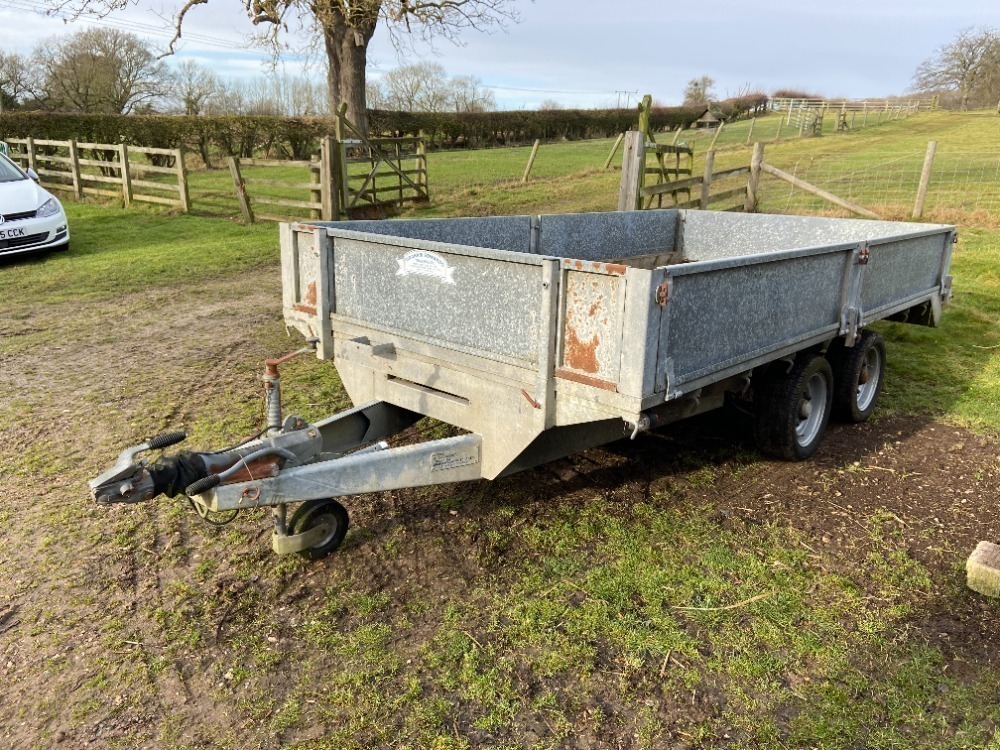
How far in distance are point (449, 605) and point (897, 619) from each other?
1854mm

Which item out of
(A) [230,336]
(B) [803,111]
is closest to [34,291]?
(A) [230,336]

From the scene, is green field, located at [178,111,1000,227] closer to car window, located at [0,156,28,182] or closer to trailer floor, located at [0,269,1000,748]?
car window, located at [0,156,28,182]

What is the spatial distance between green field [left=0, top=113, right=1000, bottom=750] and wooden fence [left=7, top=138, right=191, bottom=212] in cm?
1069

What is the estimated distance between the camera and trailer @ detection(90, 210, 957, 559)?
117 inches

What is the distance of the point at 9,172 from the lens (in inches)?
440

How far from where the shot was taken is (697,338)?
327 cm

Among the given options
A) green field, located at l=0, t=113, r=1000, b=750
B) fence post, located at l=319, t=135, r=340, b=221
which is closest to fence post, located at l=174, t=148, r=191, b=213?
fence post, located at l=319, t=135, r=340, b=221

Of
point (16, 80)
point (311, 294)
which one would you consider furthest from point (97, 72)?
point (311, 294)

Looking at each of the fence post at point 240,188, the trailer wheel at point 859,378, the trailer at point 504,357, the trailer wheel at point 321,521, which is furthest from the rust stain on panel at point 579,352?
the fence post at point 240,188

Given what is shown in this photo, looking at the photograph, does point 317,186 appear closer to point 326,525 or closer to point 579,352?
point 326,525

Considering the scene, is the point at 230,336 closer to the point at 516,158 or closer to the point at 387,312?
the point at 387,312

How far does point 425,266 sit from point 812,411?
8.81 feet

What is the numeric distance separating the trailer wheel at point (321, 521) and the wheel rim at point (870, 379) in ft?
12.3

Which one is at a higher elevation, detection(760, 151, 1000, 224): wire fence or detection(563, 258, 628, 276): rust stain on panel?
detection(563, 258, 628, 276): rust stain on panel
